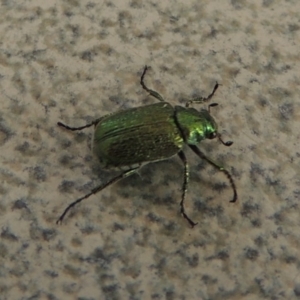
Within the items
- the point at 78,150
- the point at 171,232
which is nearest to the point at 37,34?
the point at 78,150

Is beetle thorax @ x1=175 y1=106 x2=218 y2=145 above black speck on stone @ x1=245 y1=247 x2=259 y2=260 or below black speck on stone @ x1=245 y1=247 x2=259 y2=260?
above

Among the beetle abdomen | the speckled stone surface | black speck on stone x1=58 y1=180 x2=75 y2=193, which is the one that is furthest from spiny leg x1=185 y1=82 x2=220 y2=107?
black speck on stone x1=58 y1=180 x2=75 y2=193

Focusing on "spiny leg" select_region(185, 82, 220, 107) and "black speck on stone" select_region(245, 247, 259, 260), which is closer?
"black speck on stone" select_region(245, 247, 259, 260)

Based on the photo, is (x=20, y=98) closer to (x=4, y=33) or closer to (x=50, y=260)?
(x=4, y=33)

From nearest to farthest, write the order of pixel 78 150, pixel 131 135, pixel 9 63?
pixel 131 135 < pixel 78 150 < pixel 9 63

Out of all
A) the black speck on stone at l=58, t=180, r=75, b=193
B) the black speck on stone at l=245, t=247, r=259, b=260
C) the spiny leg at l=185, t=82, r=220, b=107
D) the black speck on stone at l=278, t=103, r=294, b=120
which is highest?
the spiny leg at l=185, t=82, r=220, b=107

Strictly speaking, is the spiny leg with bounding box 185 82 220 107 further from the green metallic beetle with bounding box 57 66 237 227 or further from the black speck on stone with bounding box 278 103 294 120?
the black speck on stone with bounding box 278 103 294 120

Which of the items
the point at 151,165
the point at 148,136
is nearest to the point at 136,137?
the point at 148,136
